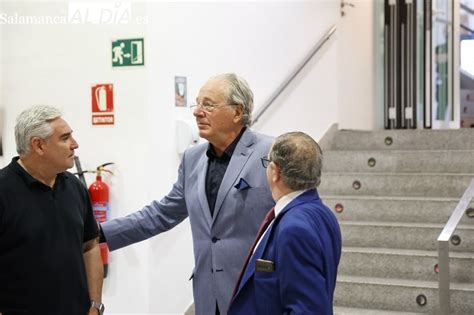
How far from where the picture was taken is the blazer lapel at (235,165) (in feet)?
8.11

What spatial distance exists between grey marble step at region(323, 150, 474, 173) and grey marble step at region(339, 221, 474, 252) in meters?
0.72

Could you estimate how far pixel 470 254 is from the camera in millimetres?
4234

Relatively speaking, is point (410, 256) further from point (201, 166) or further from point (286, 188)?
point (286, 188)

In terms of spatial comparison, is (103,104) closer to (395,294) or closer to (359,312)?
(359,312)

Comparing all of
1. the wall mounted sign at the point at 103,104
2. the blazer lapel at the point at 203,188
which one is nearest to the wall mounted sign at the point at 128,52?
the wall mounted sign at the point at 103,104

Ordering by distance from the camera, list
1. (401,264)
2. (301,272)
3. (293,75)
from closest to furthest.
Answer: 1. (301,272)
2. (401,264)
3. (293,75)

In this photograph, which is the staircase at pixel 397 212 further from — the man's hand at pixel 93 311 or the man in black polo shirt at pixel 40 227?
the man in black polo shirt at pixel 40 227

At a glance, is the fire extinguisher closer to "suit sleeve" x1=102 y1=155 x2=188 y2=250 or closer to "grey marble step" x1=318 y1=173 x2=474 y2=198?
"suit sleeve" x1=102 y1=155 x2=188 y2=250

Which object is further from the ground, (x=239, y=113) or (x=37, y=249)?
(x=239, y=113)

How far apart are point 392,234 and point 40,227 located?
3.03 meters

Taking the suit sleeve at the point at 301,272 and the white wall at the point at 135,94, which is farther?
the white wall at the point at 135,94

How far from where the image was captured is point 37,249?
2262 mm

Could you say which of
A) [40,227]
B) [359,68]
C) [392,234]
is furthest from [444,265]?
[359,68]

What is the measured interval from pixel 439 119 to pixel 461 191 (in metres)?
1.88
